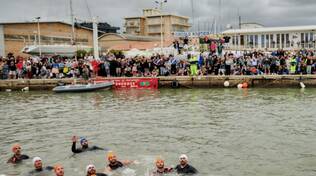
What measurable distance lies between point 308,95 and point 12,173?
1975cm

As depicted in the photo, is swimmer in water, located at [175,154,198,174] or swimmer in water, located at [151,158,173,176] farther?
swimmer in water, located at [175,154,198,174]

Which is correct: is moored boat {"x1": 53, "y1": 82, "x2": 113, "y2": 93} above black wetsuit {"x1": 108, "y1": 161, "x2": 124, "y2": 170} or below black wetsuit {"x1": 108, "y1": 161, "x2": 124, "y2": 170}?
above

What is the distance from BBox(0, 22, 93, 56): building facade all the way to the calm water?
28.5m

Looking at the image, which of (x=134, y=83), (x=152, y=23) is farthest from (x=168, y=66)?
(x=152, y=23)

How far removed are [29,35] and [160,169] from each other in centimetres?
5350

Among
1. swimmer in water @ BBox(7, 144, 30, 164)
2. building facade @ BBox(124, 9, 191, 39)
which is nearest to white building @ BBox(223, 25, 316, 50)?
swimmer in water @ BBox(7, 144, 30, 164)

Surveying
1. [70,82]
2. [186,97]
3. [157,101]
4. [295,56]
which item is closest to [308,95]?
[295,56]

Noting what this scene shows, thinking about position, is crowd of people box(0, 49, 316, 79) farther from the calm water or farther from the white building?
the white building

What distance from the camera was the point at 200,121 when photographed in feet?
65.0

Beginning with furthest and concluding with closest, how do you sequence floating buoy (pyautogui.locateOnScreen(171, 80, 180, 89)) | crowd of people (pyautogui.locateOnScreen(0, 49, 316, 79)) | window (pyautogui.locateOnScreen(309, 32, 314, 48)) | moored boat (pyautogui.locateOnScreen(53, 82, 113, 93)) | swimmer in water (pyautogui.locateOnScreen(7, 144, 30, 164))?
window (pyautogui.locateOnScreen(309, 32, 314, 48)) → floating buoy (pyautogui.locateOnScreen(171, 80, 180, 89)) → crowd of people (pyautogui.locateOnScreen(0, 49, 316, 79)) → moored boat (pyautogui.locateOnScreen(53, 82, 113, 93)) → swimmer in water (pyautogui.locateOnScreen(7, 144, 30, 164))

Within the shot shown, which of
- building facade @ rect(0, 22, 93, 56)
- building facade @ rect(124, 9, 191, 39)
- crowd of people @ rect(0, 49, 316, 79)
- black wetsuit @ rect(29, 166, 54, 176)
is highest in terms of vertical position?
building facade @ rect(124, 9, 191, 39)

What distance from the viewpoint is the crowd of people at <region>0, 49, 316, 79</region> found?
3156cm

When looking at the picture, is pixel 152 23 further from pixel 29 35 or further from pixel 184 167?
pixel 184 167

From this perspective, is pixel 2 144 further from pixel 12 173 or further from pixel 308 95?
pixel 308 95
